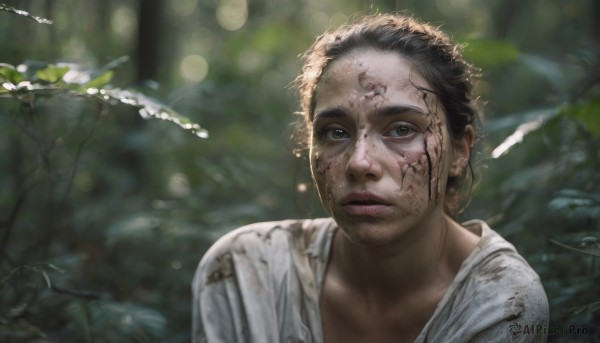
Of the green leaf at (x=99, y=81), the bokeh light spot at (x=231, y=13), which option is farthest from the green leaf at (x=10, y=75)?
the bokeh light spot at (x=231, y=13)

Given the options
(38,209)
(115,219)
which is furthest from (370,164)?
(38,209)

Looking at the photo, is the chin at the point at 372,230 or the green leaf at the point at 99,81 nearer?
the chin at the point at 372,230

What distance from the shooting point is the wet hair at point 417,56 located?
240 centimetres

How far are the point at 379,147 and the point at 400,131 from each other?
120 millimetres

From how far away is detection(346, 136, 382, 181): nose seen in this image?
2174 mm

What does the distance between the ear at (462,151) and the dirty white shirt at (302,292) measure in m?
0.27

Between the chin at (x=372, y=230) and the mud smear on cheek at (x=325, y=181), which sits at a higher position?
the mud smear on cheek at (x=325, y=181)

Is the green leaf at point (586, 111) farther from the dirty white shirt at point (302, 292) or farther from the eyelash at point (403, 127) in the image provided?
the eyelash at point (403, 127)

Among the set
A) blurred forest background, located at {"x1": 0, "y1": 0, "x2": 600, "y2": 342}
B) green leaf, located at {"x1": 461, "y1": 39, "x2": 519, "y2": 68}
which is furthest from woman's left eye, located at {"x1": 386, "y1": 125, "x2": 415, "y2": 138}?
green leaf, located at {"x1": 461, "y1": 39, "x2": 519, "y2": 68}

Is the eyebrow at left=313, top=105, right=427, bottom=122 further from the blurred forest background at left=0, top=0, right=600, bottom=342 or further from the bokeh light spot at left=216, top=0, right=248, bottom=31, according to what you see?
the bokeh light spot at left=216, top=0, right=248, bottom=31

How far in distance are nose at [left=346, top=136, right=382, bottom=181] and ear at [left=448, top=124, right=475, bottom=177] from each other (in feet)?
1.39

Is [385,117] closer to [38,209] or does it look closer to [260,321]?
[260,321]

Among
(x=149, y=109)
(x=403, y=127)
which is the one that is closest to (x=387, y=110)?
(x=403, y=127)

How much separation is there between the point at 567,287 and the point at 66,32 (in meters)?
5.50
